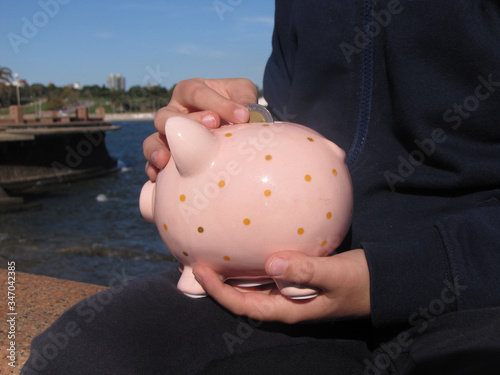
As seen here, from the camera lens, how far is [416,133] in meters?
1.23

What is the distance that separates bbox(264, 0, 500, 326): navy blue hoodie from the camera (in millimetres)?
1031

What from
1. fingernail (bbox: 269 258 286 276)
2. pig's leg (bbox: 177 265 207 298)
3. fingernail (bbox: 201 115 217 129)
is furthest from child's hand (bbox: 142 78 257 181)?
fingernail (bbox: 269 258 286 276)

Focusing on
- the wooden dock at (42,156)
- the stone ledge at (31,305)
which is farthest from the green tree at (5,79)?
the stone ledge at (31,305)

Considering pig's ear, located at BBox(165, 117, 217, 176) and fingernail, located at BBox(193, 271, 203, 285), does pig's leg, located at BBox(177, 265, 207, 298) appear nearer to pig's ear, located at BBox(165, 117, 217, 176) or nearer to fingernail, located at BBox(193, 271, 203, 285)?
fingernail, located at BBox(193, 271, 203, 285)

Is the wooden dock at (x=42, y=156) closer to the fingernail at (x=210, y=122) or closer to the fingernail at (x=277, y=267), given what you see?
the fingernail at (x=210, y=122)

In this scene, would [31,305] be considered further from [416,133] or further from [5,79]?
[5,79]

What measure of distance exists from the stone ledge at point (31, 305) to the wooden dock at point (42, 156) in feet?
29.5

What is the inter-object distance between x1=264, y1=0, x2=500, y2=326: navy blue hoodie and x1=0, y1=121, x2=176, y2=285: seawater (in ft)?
16.3

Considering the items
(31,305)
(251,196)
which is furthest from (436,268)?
(31,305)

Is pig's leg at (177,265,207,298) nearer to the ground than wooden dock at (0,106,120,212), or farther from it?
farther from it

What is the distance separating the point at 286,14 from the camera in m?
1.62

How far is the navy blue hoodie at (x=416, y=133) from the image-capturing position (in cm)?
103

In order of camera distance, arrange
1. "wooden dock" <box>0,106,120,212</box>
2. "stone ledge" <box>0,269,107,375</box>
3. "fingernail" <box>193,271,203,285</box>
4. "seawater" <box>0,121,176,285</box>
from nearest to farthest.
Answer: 1. "fingernail" <box>193,271,203,285</box>
2. "stone ledge" <box>0,269,107,375</box>
3. "seawater" <box>0,121,176,285</box>
4. "wooden dock" <box>0,106,120,212</box>

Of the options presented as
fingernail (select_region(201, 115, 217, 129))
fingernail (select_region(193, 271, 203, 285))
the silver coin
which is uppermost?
the silver coin
